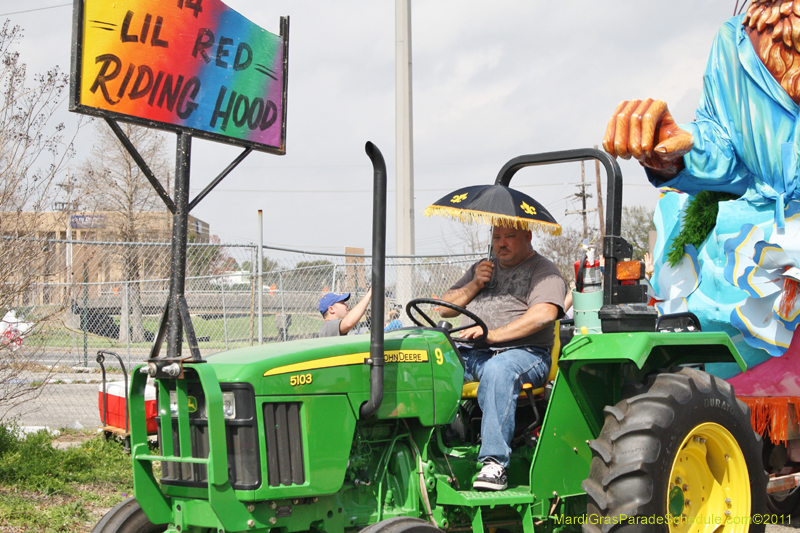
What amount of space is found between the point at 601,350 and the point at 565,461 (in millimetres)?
632

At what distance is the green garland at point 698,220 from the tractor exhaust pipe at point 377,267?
307 centimetres

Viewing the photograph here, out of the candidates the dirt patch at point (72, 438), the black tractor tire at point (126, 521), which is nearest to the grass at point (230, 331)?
the dirt patch at point (72, 438)

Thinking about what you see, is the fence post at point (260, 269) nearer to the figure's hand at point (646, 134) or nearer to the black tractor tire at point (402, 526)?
the figure's hand at point (646, 134)

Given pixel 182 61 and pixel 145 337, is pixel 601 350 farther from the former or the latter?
pixel 145 337

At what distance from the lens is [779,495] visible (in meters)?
5.14

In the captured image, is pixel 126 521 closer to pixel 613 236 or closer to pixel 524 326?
pixel 524 326

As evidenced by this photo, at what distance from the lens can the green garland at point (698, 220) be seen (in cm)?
522

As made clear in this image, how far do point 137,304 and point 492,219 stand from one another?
368 inches

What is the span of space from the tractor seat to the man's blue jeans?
5 centimetres

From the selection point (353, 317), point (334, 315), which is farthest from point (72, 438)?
point (353, 317)

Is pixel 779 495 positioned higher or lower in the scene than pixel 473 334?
lower

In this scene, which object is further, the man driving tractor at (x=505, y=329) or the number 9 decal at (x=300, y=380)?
the man driving tractor at (x=505, y=329)

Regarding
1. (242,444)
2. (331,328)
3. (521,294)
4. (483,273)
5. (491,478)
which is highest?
(483,273)

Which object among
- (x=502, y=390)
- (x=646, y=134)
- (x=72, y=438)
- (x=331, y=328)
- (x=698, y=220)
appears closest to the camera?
(x=502, y=390)
